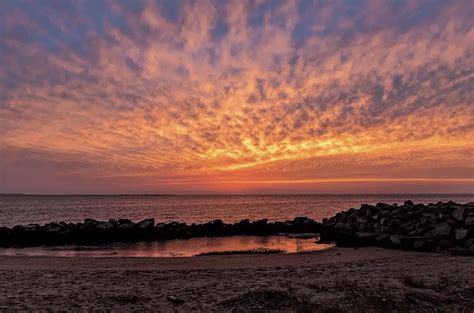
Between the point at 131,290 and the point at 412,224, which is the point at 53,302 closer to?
the point at 131,290

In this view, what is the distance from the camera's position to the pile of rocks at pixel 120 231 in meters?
23.9

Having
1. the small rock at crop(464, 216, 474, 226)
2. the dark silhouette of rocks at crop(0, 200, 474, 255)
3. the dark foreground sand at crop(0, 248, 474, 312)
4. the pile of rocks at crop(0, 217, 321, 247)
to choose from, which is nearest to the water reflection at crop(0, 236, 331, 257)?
the dark silhouette of rocks at crop(0, 200, 474, 255)

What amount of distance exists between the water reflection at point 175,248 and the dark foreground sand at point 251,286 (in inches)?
182

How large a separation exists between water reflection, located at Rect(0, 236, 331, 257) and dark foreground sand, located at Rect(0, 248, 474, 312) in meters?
4.63

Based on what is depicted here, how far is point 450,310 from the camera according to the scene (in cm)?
739

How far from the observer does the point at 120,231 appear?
25906mm

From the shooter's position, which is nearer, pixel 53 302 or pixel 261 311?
pixel 261 311

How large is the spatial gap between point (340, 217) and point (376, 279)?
18.8 meters

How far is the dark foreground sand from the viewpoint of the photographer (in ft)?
26.4

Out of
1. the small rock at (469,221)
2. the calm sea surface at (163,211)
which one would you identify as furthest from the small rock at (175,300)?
the calm sea surface at (163,211)

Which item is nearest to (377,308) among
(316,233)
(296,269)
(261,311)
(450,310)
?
(450,310)

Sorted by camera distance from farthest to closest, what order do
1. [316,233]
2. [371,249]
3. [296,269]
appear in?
[316,233]
[371,249]
[296,269]

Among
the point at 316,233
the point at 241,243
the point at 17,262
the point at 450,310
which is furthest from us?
the point at 316,233

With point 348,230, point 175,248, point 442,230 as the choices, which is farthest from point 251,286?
point 348,230
